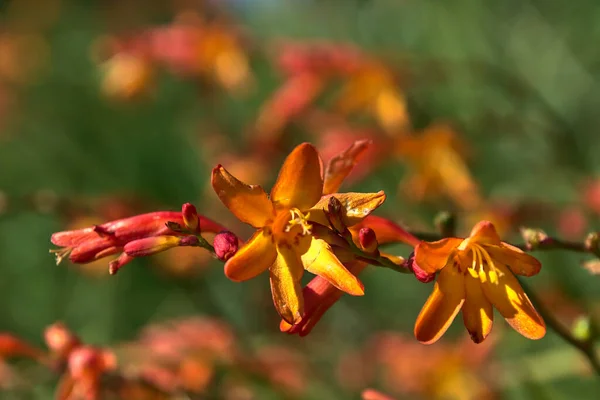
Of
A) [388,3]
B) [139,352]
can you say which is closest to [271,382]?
[139,352]

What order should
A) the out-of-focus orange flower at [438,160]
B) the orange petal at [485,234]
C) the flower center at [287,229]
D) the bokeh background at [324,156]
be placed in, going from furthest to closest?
1. the out-of-focus orange flower at [438,160]
2. the bokeh background at [324,156]
3. the flower center at [287,229]
4. the orange petal at [485,234]

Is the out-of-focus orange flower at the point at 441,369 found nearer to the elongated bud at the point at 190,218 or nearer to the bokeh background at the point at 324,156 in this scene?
the bokeh background at the point at 324,156

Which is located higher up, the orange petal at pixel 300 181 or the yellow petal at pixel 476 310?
the orange petal at pixel 300 181

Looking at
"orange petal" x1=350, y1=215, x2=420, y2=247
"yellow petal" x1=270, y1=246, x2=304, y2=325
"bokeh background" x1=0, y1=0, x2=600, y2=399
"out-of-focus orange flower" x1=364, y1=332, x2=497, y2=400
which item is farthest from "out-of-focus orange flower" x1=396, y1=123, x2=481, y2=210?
"yellow petal" x1=270, y1=246, x2=304, y2=325

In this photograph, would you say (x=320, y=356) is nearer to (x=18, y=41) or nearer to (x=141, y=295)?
(x=141, y=295)

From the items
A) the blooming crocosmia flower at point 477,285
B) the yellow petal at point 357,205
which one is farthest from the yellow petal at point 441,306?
the yellow petal at point 357,205

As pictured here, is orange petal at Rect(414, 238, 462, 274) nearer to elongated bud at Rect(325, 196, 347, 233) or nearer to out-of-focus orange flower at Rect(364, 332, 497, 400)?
elongated bud at Rect(325, 196, 347, 233)

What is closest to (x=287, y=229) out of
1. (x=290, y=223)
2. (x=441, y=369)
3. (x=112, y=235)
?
(x=290, y=223)
